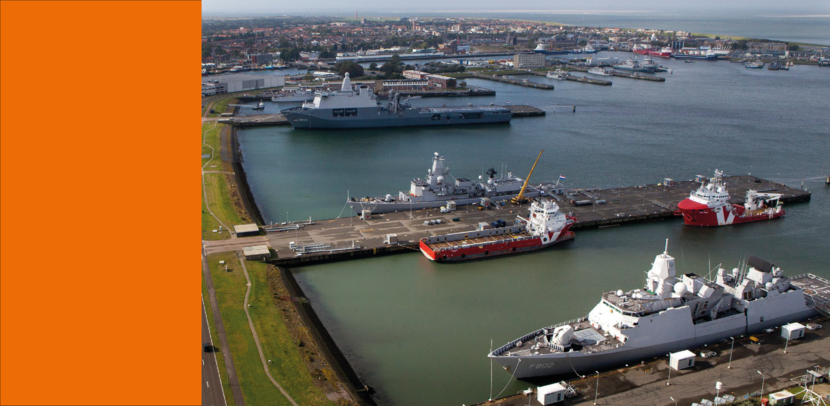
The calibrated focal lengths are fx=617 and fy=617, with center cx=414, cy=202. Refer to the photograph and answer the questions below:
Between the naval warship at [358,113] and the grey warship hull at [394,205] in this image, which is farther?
the naval warship at [358,113]

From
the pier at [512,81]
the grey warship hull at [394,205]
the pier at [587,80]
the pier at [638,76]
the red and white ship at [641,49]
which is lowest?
the grey warship hull at [394,205]

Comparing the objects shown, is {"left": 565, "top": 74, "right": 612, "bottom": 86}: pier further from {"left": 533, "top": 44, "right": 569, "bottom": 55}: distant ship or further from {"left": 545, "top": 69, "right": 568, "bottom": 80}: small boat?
{"left": 533, "top": 44, "right": 569, "bottom": 55}: distant ship

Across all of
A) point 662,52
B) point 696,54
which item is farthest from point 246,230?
point 696,54

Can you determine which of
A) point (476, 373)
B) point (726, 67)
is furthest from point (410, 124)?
point (726, 67)

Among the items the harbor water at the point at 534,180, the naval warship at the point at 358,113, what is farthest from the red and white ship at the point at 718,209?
the naval warship at the point at 358,113

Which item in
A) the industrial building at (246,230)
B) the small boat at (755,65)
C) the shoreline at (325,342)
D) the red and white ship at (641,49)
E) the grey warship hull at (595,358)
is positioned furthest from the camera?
the red and white ship at (641,49)

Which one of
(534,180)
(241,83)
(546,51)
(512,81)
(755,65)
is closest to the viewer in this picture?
(534,180)

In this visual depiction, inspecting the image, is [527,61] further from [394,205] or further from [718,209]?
[394,205]

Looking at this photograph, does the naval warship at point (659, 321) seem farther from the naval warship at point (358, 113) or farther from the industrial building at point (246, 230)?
the naval warship at point (358, 113)
